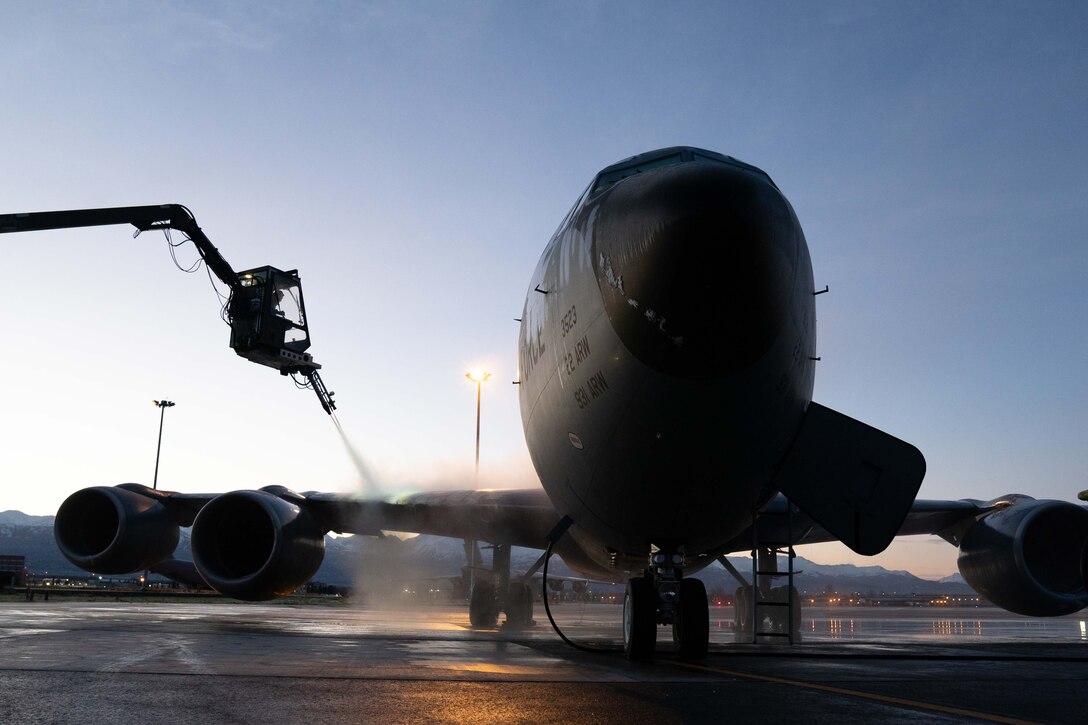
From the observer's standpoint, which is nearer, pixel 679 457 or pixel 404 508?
pixel 679 457

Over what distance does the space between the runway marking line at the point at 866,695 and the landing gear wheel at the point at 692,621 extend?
1.24 ft

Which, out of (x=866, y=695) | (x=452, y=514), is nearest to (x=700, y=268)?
(x=866, y=695)

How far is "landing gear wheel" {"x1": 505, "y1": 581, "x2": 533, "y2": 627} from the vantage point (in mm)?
18594

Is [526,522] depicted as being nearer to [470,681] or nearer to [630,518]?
[630,518]

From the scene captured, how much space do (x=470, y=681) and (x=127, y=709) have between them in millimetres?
2574

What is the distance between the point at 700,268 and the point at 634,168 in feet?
9.92

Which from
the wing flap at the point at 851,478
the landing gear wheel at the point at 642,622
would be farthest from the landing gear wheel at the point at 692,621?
the wing flap at the point at 851,478

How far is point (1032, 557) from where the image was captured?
48.7 feet

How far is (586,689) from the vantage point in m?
6.21

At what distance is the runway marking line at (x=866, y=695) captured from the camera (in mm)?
4957

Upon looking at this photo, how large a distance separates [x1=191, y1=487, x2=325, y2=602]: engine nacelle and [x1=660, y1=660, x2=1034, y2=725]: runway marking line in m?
8.95

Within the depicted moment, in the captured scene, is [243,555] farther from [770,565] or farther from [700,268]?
[700,268]

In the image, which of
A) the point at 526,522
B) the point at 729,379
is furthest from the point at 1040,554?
the point at 729,379

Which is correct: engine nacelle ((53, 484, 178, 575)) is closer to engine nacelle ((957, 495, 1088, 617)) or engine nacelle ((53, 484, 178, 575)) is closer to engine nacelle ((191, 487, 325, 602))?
engine nacelle ((191, 487, 325, 602))
